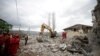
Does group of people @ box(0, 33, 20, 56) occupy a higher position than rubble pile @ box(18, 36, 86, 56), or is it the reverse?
group of people @ box(0, 33, 20, 56)

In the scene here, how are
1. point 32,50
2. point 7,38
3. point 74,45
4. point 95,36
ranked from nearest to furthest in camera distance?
point 95,36, point 7,38, point 32,50, point 74,45

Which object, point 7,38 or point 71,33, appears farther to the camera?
point 71,33

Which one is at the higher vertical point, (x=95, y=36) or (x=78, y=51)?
(x=95, y=36)

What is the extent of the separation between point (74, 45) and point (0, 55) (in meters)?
10.8

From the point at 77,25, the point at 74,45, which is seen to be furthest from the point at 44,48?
the point at 77,25

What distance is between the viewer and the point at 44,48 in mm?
21078

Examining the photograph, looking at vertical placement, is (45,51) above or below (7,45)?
below

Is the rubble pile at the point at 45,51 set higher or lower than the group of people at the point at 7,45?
lower

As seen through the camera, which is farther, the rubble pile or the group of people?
the rubble pile

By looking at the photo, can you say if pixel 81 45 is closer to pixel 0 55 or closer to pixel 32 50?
pixel 32 50

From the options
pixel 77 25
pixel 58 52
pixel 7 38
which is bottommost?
pixel 58 52

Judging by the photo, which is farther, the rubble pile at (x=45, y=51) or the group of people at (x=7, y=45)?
the rubble pile at (x=45, y=51)

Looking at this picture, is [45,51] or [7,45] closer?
[7,45]

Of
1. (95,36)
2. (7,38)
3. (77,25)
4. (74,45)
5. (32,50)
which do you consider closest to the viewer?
(95,36)
